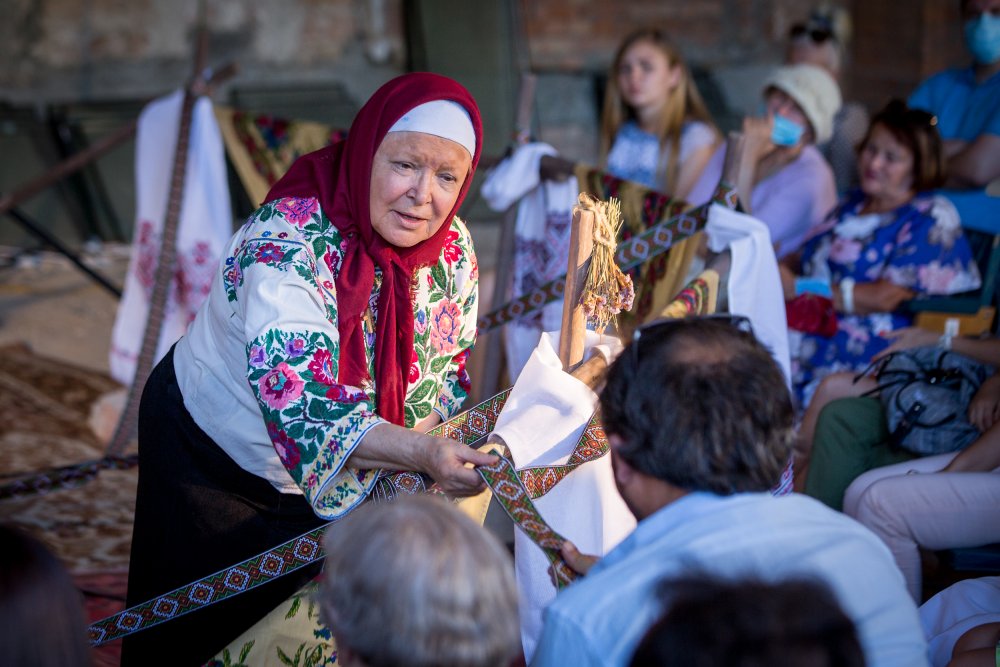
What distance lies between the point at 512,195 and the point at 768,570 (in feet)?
9.54

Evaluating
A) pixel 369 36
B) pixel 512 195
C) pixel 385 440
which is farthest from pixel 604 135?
pixel 385 440

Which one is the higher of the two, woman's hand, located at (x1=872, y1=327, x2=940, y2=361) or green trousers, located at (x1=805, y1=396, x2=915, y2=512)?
woman's hand, located at (x1=872, y1=327, x2=940, y2=361)

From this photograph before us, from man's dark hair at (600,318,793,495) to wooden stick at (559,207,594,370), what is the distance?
535mm

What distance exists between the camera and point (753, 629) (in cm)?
116

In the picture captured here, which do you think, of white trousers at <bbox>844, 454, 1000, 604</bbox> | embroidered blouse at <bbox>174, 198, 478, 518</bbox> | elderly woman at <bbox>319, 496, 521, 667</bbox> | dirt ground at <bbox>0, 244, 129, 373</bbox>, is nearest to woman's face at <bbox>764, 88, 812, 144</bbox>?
white trousers at <bbox>844, 454, 1000, 604</bbox>

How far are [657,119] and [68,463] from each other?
3.06 meters

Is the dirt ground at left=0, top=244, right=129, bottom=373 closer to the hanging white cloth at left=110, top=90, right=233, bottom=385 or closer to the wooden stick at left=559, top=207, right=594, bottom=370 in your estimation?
the hanging white cloth at left=110, top=90, right=233, bottom=385

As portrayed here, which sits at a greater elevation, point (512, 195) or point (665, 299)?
point (512, 195)

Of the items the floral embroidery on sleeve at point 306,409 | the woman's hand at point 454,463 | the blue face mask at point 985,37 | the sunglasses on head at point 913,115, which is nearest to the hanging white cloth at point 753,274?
the sunglasses on head at point 913,115

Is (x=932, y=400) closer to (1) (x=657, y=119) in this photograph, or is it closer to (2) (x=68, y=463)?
(1) (x=657, y=119)

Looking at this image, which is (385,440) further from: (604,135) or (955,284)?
(604,135)

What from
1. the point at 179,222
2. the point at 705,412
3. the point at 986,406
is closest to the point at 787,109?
the point at 986,406

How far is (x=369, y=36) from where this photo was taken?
283 inches

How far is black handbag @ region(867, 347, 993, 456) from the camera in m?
2.96
